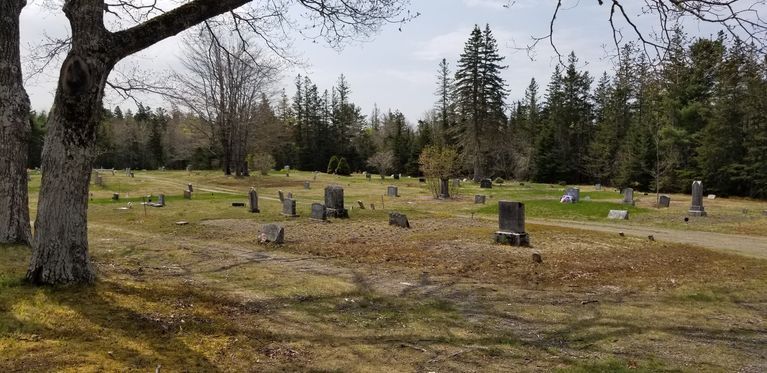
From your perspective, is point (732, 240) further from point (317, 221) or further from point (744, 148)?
point (744, 148)

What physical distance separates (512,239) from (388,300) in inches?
257

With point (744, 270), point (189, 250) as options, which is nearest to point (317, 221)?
point (189, 250)

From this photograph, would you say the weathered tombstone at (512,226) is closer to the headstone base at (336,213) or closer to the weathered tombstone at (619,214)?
the headstone base at (336,213)

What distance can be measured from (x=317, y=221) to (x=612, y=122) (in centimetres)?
5323

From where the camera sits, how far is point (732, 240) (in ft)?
56.4

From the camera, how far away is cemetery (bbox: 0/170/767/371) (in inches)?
201

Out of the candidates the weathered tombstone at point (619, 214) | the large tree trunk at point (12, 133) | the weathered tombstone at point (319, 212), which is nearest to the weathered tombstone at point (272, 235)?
the weathered tombstone at point (319, 212)

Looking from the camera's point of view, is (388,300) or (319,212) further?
(319,212)

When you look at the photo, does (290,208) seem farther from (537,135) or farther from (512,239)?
(537,135)

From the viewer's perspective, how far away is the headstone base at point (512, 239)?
13.3 metres

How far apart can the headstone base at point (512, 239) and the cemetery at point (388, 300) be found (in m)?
0.04

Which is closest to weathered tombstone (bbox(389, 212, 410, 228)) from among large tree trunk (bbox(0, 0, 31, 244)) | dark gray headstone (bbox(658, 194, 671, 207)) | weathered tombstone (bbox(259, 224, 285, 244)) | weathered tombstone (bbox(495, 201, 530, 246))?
weathered tombstone (bbox(495, 201, 530, 246))

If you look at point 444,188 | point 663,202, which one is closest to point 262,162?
point 444,188

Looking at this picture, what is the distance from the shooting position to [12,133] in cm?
838
